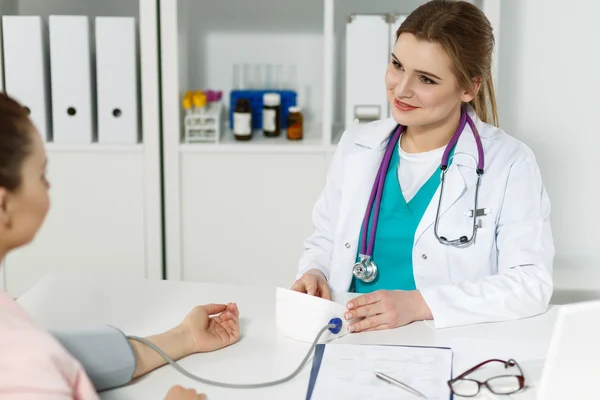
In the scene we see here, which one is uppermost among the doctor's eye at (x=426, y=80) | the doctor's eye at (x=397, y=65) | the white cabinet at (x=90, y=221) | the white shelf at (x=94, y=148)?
the doctor's eye at (x=397, y=65)

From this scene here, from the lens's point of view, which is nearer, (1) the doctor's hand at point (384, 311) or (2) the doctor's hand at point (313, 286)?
(1) the doctor's hand at point (384, 311)

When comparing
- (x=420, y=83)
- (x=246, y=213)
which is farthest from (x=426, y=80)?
(x=246, y=213)

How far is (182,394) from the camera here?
4.00 feet

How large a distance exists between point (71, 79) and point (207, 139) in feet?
1.50

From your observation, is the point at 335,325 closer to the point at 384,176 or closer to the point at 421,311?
the point at 421,311

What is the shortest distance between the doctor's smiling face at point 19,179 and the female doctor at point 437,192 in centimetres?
64

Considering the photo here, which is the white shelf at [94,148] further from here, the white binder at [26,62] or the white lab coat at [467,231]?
the white lab coat at [467,231]

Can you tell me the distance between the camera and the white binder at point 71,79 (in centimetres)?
267

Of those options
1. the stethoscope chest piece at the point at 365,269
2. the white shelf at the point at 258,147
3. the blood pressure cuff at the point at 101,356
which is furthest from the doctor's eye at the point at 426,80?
the white shelf at the point at 258,147

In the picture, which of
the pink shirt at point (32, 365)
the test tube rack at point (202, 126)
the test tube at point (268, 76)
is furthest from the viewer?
the test tube at point (268, 76)

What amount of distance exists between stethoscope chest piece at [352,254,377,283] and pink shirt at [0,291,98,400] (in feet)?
2.65

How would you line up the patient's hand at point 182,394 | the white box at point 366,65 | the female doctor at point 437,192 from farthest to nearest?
the white box at point 366,65, the female doctor at point 437,192, the patient's hand at point 182,394

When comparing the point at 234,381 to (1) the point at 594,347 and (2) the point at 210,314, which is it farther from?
(1) the point at 594,347

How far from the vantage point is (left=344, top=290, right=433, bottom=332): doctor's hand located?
Result: 1491 mm
